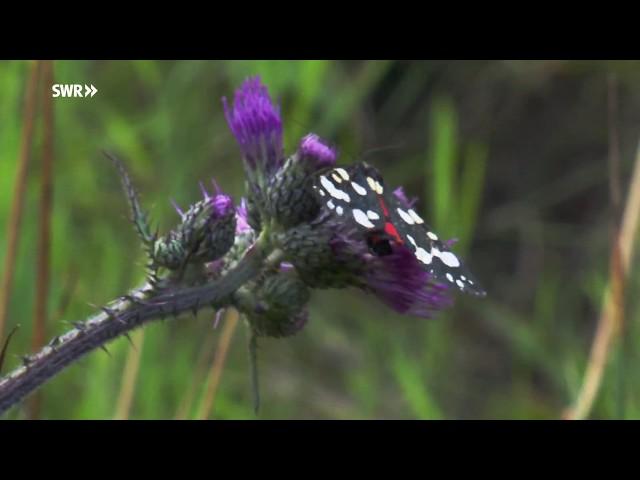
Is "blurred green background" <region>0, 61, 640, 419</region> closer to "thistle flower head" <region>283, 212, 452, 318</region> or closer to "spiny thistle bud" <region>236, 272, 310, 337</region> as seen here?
"thistle flower head" <region>283, 212, 452, 318</region>

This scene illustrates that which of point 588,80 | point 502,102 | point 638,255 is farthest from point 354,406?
point 588,80

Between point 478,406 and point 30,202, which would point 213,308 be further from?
point 478,406

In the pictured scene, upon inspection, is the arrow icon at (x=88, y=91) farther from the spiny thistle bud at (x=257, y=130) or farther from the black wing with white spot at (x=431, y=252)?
the black wing with white spot at (x=431, y=252)

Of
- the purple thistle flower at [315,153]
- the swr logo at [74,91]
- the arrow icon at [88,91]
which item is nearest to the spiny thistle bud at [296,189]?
the purple thistle flower at [315,153]

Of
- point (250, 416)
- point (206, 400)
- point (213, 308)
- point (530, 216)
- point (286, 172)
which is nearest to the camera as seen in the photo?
point (213, 308)

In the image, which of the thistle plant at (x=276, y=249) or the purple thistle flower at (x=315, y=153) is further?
the purple thistle flower at (x=315, y=153)

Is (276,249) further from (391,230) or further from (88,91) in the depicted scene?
(88,91)

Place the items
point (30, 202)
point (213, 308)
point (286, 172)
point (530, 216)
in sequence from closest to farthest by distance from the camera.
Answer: point (213, 308) → point (286, 172) → point (30, 202) → point (530, 216)
